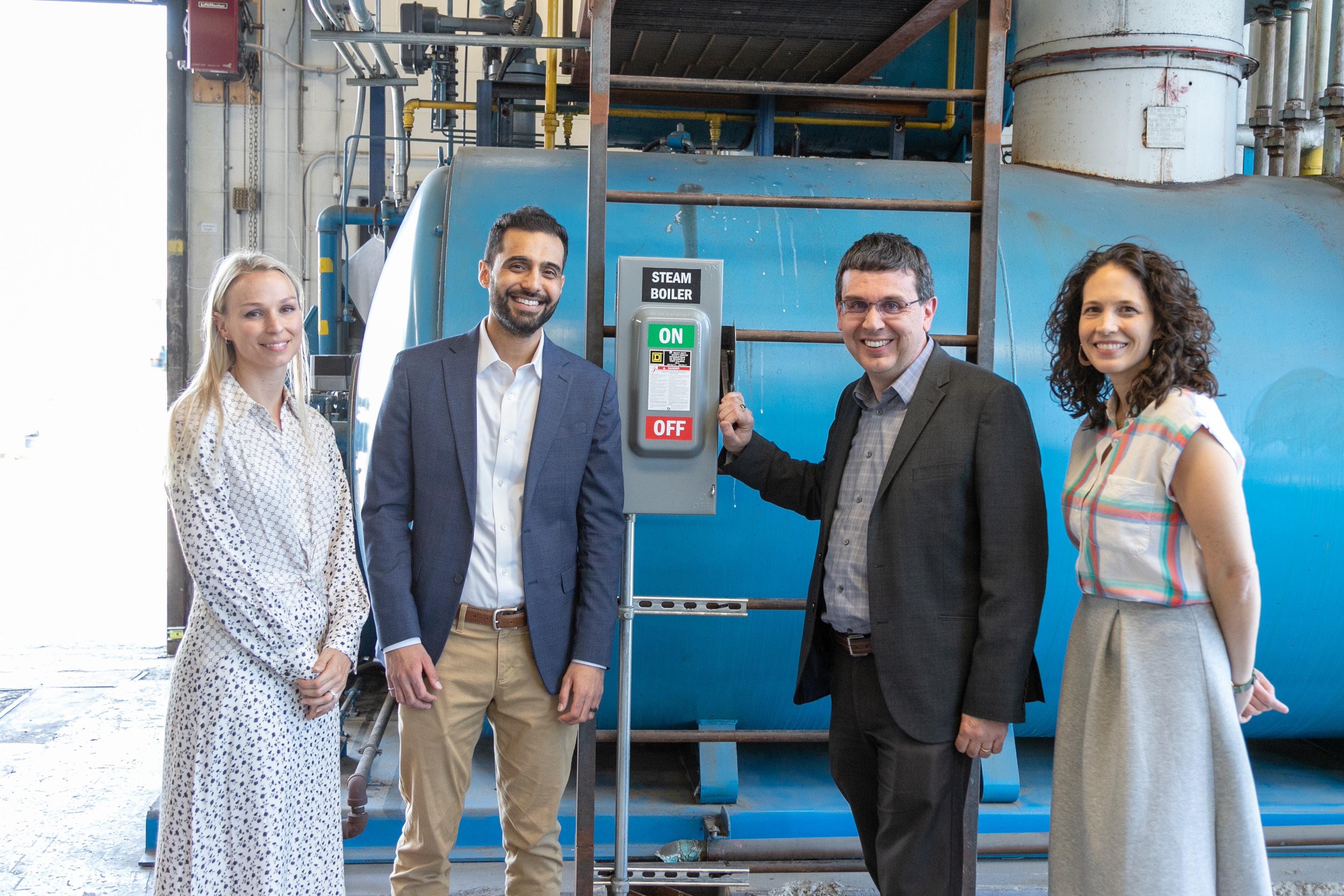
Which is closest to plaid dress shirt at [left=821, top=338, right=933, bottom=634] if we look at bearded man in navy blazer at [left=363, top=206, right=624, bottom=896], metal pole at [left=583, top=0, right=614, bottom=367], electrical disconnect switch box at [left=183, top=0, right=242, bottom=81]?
bearded man in navy blazer at [left=363, top=206, right=624, bottom=896]

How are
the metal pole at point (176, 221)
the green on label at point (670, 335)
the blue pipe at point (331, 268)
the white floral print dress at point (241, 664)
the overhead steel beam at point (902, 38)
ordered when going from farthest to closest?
1. the blue pipe at point (331, 268)
2. the metal pole at point (176, 221)
3. the overhead steel beam at point (902, 38)
4. the green on label at point (670, 335)
5. the white floral print dress at point (241, 664)

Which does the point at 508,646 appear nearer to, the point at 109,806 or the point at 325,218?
the point at 109,806

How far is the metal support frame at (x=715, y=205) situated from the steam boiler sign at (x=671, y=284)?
0.36 ft

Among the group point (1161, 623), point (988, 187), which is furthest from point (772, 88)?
point (1161, 623)

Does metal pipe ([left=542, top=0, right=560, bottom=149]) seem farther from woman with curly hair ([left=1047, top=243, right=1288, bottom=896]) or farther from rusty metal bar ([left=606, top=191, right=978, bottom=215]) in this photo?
woman with curly hair ([left=1047, top=243, right=1288, bottom=896])

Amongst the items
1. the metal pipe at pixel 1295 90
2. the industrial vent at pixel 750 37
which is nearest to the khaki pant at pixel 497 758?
the industrial vent at pixel 750 37

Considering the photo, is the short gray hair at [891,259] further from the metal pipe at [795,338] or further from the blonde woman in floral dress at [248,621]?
the blonde woman in floral dress at [248,621]

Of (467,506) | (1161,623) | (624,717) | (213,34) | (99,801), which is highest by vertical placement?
(213,34)

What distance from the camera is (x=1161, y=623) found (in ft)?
5.94

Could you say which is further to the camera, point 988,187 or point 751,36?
point 751,36

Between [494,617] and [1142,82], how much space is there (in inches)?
122

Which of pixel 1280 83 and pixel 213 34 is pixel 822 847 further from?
pixel 213 34

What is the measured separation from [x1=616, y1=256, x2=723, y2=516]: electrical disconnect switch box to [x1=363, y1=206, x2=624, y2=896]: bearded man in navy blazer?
5.4 inches

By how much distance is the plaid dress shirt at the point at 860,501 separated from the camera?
2.11 meters
